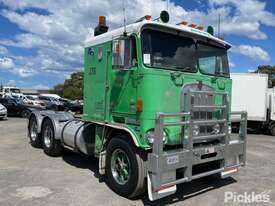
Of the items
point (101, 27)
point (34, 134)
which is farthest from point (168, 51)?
point (34, 134)

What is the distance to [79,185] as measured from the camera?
6.09 m

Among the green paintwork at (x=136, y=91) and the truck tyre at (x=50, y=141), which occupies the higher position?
the green paintwork at (x=136, y=91)

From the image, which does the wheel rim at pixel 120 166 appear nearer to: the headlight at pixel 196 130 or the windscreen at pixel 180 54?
the headlight at pixel 196 130

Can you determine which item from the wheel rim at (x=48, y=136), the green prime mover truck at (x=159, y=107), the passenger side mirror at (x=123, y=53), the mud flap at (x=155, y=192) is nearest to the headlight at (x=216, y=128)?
the green prime mover truck at (x=159, y=107)

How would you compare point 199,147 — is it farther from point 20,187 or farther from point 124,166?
point 20,187

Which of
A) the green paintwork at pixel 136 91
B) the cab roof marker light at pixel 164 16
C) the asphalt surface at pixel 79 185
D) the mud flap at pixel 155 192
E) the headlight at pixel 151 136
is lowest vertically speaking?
the asphalt surface at pixel 79 185

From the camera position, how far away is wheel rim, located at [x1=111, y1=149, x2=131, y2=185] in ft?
18.2

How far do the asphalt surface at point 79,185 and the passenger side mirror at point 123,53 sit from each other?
2.37 meters

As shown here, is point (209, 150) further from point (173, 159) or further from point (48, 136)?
point (48, 136)

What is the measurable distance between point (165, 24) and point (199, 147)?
2.27 metres

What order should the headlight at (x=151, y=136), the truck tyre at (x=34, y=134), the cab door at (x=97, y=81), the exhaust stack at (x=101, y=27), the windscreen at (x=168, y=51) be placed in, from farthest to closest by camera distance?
the truck tyre at (x=34, y=134) → the exhaust stack at (x=101, y=27) → the cab door at (x=97, y=81) → the windscreen at (x=168, y=51) → the headlight at (x=151, y=136)

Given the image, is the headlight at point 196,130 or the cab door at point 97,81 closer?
the headlight at point 196,130

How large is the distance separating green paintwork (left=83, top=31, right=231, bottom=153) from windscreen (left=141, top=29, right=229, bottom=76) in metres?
0.13

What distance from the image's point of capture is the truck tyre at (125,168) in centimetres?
514
